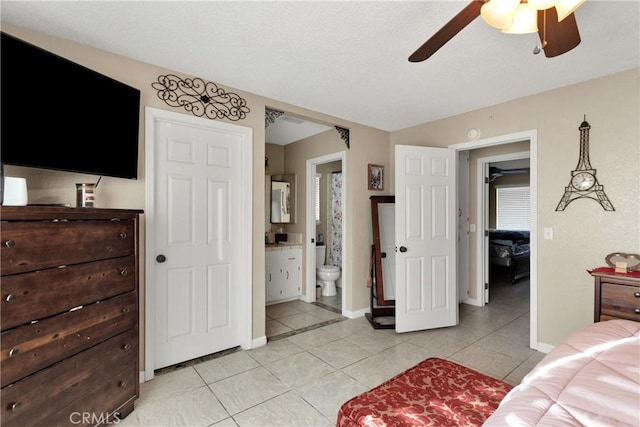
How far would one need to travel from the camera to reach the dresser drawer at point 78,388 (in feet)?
4.20

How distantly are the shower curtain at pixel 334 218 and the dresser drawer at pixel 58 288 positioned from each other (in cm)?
374

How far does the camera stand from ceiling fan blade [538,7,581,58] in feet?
4.31

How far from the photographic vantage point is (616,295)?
2.07m

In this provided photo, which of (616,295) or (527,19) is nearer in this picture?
(527,19)

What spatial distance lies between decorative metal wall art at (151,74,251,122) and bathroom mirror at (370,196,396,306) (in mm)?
1975

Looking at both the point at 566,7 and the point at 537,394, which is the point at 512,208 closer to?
the point at 566,7

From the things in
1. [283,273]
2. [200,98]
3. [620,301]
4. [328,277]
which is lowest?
[328,277]

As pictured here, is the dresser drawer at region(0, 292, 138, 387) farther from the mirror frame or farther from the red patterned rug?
the mirror frame

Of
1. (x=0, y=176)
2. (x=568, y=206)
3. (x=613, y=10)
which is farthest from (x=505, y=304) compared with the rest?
(x=0, y=176)

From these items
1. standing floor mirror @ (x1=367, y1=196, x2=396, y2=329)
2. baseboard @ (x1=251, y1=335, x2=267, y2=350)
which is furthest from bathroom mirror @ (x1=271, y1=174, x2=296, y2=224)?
baseboard @ (x1=251, y1=335, x2=267, y2=350)

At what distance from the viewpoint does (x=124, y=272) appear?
1.81 metres

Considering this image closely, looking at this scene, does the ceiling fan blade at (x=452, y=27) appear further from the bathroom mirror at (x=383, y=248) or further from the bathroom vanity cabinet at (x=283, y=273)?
the bathroom vanity cabinet at (x=283, y=273)

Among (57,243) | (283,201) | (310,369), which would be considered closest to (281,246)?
(283,201)

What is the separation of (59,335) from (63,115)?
1.24 m
